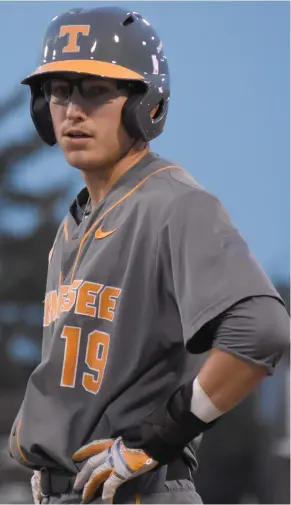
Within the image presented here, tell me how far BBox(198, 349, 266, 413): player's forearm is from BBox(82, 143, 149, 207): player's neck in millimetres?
427

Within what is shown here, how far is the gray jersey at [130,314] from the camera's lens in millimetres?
1526

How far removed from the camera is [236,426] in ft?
10.5

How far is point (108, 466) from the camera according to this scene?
1.54 metres

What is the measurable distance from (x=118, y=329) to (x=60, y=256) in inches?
12.7

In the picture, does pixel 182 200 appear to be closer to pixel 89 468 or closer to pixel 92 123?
pixel 92 123

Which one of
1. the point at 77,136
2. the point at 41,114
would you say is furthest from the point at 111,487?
the point at 41,114

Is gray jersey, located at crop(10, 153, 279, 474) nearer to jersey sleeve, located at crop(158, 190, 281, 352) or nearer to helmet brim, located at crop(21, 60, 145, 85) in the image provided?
jersey sleeve, located at crop(158, 190, 281, 352)

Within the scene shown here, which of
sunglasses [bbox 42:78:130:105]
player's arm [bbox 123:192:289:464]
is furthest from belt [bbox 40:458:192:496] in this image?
sunglasses [bbox 42:78:130:105]

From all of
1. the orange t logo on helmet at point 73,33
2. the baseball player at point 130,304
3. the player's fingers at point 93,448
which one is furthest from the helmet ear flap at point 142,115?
the player's fingers at point 93,448

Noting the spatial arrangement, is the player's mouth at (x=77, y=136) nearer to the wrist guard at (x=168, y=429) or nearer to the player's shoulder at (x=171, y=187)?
the player's shoulder at (x=171, y=187)

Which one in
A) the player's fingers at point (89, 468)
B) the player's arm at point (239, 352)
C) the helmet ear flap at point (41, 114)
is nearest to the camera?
the player's arm at point (239, 352)

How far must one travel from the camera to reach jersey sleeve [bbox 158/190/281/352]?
4.84 feet

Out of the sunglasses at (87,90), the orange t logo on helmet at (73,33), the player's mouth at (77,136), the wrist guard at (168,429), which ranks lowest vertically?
the wrist guard at (168,429)

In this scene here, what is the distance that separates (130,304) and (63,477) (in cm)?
32
